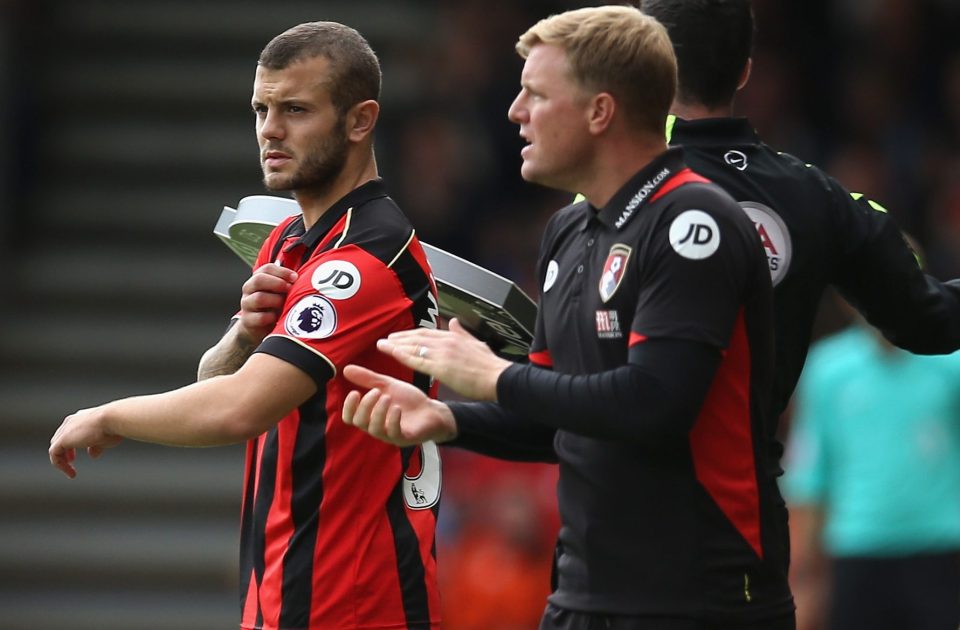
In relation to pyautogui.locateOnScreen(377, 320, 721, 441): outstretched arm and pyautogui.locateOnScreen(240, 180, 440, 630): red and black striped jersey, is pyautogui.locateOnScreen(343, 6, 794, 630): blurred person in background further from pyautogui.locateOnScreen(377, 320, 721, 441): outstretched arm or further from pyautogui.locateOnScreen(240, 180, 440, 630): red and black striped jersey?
pyautogui.locateOnScreen(240, 180, 440, 630): red and black striped jersey

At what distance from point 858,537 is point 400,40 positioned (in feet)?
19.4

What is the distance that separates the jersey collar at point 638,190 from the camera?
10.4 ft

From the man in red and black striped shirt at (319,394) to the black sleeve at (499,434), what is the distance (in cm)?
33

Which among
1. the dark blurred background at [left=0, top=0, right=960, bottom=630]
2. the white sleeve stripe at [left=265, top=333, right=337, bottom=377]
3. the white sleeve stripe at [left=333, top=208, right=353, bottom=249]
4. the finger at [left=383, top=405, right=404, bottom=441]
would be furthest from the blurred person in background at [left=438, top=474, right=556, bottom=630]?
the finger at [left=383, top=405, right=404, bottom=441]

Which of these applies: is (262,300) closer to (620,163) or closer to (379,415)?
(379,415)

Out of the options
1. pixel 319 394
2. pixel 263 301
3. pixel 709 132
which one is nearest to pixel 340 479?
pixel 319 394

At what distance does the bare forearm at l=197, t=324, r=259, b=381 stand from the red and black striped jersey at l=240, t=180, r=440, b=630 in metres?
0.22

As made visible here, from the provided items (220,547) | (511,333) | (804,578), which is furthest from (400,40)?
(511,333)

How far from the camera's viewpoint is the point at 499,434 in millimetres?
3461

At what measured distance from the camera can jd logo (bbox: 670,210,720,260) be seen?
9.89ft

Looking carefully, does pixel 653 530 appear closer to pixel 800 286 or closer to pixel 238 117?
pixel 800 286

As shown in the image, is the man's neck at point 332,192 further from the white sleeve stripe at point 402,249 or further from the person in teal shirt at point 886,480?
the person in teal shirt at point 886,480

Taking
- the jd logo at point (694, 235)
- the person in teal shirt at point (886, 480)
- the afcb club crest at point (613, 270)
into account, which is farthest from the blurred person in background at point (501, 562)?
the jd logo at point (694, 235)

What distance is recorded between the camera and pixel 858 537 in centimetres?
687
